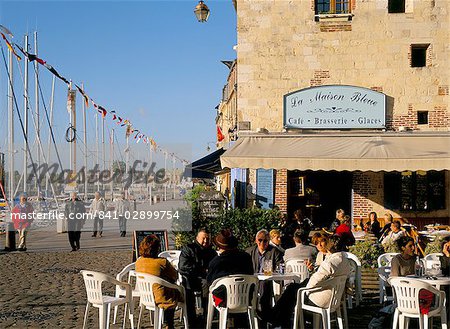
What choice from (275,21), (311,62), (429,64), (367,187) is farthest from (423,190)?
(275,21)

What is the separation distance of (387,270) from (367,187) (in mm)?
8254

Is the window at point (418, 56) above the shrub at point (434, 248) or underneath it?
above

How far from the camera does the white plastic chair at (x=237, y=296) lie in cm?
796

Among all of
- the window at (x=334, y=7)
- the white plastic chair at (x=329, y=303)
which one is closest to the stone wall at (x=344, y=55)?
the window at (x=334, y=7)

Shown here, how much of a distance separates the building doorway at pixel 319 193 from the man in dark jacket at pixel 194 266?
31.2 feet

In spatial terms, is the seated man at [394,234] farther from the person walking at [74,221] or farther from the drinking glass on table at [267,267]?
the person walking at [74,221]

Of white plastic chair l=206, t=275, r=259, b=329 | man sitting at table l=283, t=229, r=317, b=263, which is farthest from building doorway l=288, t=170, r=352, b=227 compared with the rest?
white plastic chair l=206, t=275, r=259, b=329

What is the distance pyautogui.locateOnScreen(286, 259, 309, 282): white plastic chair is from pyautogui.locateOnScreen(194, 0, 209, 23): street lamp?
873 cm

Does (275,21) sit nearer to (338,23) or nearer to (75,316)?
(338,23)

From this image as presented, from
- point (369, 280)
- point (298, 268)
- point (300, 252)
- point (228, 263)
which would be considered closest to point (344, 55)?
point (369, 280)

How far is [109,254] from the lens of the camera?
18328mm

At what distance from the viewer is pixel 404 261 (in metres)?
8.73

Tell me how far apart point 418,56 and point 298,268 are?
36.6 feet

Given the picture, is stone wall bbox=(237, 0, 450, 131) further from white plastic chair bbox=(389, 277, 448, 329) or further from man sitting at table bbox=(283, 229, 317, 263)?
white plastic chair bbox=(389, 277, 448, 329)
